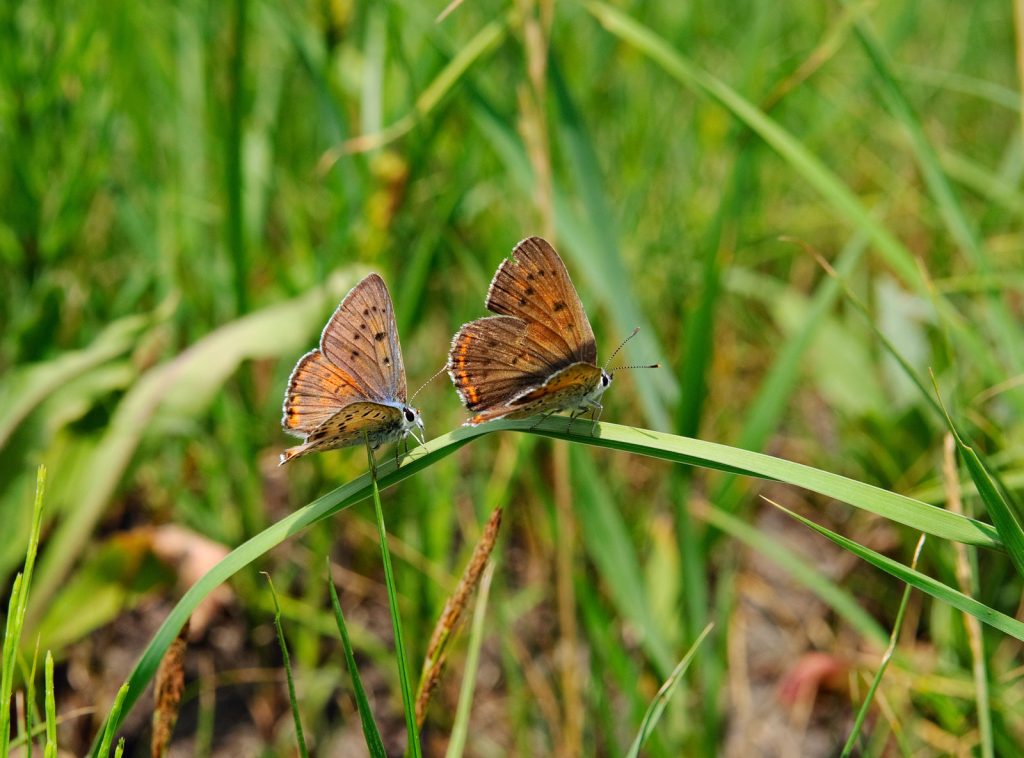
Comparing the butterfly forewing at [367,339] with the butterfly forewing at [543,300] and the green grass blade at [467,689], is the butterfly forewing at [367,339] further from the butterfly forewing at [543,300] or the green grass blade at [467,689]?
the green grass blade at [467,689]

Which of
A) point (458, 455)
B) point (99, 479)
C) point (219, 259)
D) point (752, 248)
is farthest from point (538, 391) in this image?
point (752, 248)

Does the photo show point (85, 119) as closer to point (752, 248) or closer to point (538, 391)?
point (538, 391)

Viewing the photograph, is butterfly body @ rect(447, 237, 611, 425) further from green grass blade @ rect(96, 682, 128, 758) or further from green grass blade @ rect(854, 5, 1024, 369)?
green grass blade @ rect(854, 5, 1024, 369)

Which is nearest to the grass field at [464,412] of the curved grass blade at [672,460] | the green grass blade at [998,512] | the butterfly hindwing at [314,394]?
the curved grass blade at [672,460]

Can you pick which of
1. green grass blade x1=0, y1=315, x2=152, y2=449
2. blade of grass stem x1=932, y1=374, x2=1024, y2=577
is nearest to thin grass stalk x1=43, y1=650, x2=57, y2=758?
blade of grass stem x1=932, y1=374, x2=1024, y2=577

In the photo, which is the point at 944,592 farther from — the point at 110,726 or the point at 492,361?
the point at 110,726

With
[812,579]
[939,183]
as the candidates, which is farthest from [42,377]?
[939,183]

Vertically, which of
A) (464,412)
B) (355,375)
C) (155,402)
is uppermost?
(155,402)
